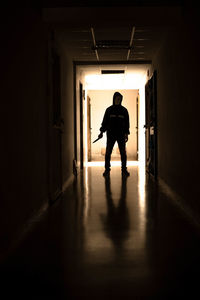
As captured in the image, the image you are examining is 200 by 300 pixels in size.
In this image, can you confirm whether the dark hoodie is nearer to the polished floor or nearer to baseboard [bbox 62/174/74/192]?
baseboard [bbox 62/174/74/192]

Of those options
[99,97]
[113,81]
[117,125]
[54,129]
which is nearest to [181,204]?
[54,129]

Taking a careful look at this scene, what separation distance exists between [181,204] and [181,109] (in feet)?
3.37

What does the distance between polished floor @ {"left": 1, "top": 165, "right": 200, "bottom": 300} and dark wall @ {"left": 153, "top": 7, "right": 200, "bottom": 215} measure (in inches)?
16.3

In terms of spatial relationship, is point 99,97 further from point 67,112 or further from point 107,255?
point 107,255

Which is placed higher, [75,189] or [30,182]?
[30,182]

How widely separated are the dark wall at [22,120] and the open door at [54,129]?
21 cm

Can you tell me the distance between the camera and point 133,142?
44.7 feet

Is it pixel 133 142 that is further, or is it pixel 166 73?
pixel 133 142

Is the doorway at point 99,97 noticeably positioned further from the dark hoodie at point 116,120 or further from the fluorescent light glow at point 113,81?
the dark hoodie at point 116,120

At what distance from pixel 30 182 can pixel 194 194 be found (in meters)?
1.51

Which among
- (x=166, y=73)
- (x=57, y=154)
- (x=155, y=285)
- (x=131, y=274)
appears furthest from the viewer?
(x=166, y=73)

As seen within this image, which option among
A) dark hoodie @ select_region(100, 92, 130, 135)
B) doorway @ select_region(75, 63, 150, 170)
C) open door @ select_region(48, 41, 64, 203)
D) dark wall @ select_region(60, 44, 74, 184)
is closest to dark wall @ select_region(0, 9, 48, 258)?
open door @ select_region(48, 41, 64, 203)

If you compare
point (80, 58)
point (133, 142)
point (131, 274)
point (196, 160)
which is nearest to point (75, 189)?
point (196, 160)

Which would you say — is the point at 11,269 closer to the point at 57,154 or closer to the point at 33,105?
the point at 33,105
